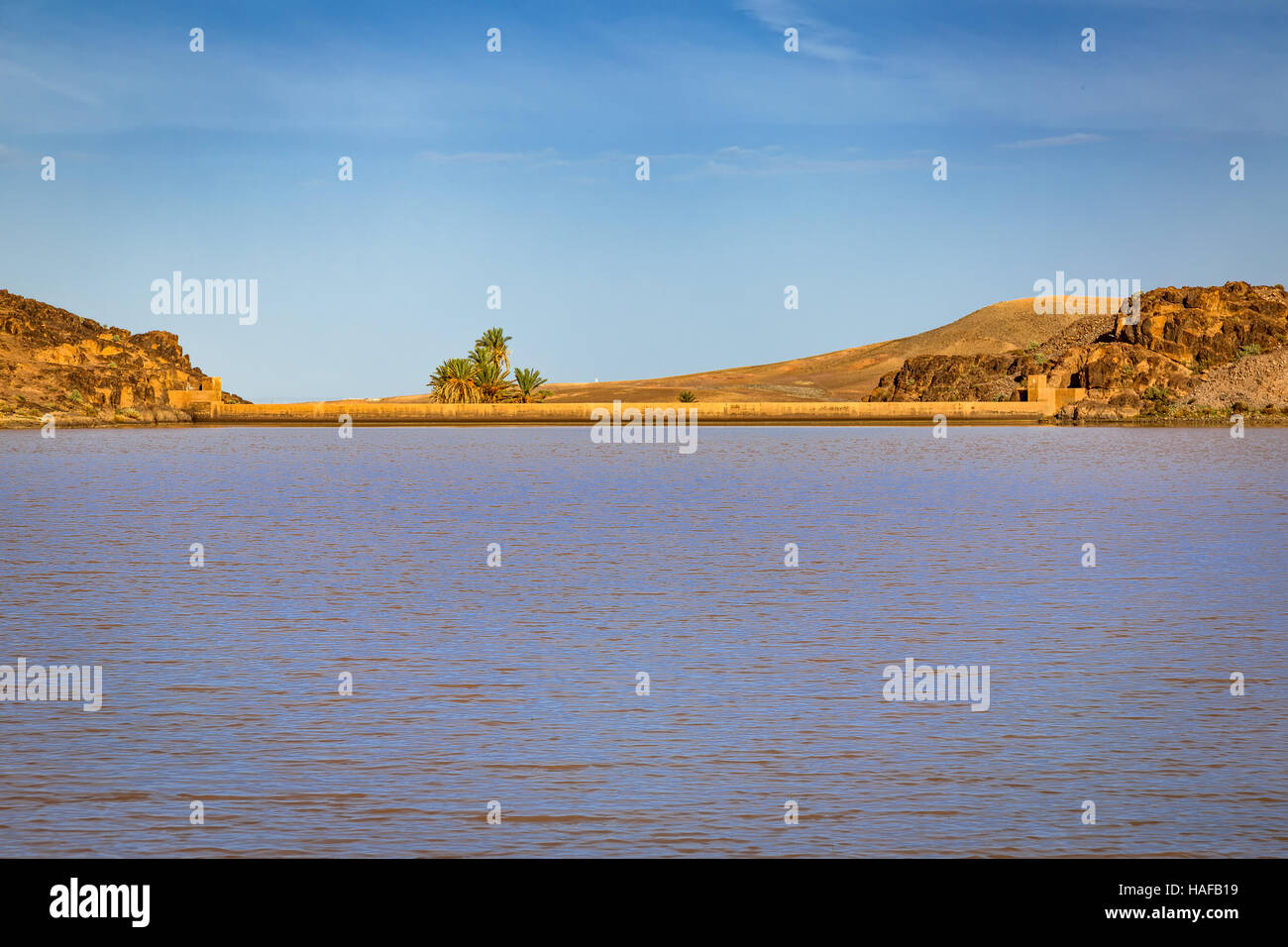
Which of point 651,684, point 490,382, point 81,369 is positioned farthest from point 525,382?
point 651,684

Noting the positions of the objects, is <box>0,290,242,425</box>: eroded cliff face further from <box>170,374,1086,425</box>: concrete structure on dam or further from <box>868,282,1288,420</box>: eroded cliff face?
<box>868,282,1288,420</box>: eroded cliff face

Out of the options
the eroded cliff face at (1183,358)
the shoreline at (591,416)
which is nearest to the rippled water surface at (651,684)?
the eroded cliff face at (1183,358)

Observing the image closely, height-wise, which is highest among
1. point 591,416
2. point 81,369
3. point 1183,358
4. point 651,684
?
point 81,369

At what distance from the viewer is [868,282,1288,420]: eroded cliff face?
10925 cm

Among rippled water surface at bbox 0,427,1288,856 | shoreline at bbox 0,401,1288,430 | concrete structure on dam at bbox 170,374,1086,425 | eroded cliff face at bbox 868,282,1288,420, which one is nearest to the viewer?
rippled water surface at bbox 0,427,1288,856

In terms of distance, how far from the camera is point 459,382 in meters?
120

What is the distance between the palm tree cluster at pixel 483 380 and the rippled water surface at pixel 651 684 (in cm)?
9310

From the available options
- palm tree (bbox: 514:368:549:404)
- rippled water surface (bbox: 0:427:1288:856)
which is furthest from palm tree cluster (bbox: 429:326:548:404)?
rippled water surface (bbox: 0:427:1288:856)

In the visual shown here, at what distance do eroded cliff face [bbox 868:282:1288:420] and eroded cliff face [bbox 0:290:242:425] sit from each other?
250 feet

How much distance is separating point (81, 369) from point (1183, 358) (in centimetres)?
9072

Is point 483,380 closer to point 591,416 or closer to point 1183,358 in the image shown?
point 591,416

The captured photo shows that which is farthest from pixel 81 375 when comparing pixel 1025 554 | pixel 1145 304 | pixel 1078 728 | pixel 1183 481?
pixel 1078 728

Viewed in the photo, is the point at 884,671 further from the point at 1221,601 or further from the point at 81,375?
the point at 81,375

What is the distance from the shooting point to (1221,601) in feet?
49.0
